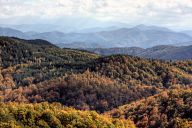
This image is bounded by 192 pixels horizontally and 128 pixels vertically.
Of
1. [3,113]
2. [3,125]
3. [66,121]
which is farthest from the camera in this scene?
[66,121]

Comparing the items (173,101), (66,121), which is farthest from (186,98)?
(66,121)

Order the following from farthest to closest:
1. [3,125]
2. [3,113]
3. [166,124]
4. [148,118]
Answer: [148,118] < [166,124] < [3,113] < [3,125]

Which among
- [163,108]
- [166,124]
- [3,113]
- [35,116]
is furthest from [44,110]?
[163,108]

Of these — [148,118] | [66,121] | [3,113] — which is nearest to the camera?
[3,113]

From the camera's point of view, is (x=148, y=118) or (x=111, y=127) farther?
(x=148, y=118)

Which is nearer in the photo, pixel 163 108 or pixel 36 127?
pixel 36 127

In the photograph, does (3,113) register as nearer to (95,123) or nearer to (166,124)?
(95,123)

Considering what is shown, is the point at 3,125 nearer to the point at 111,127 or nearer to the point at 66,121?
the point at 66,121

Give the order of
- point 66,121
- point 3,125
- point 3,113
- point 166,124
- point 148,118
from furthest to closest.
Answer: point 148,118, point 166,124, point 66,121, point 3,113, point 3,125

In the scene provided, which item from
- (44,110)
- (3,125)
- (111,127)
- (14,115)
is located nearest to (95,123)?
(111,127)
